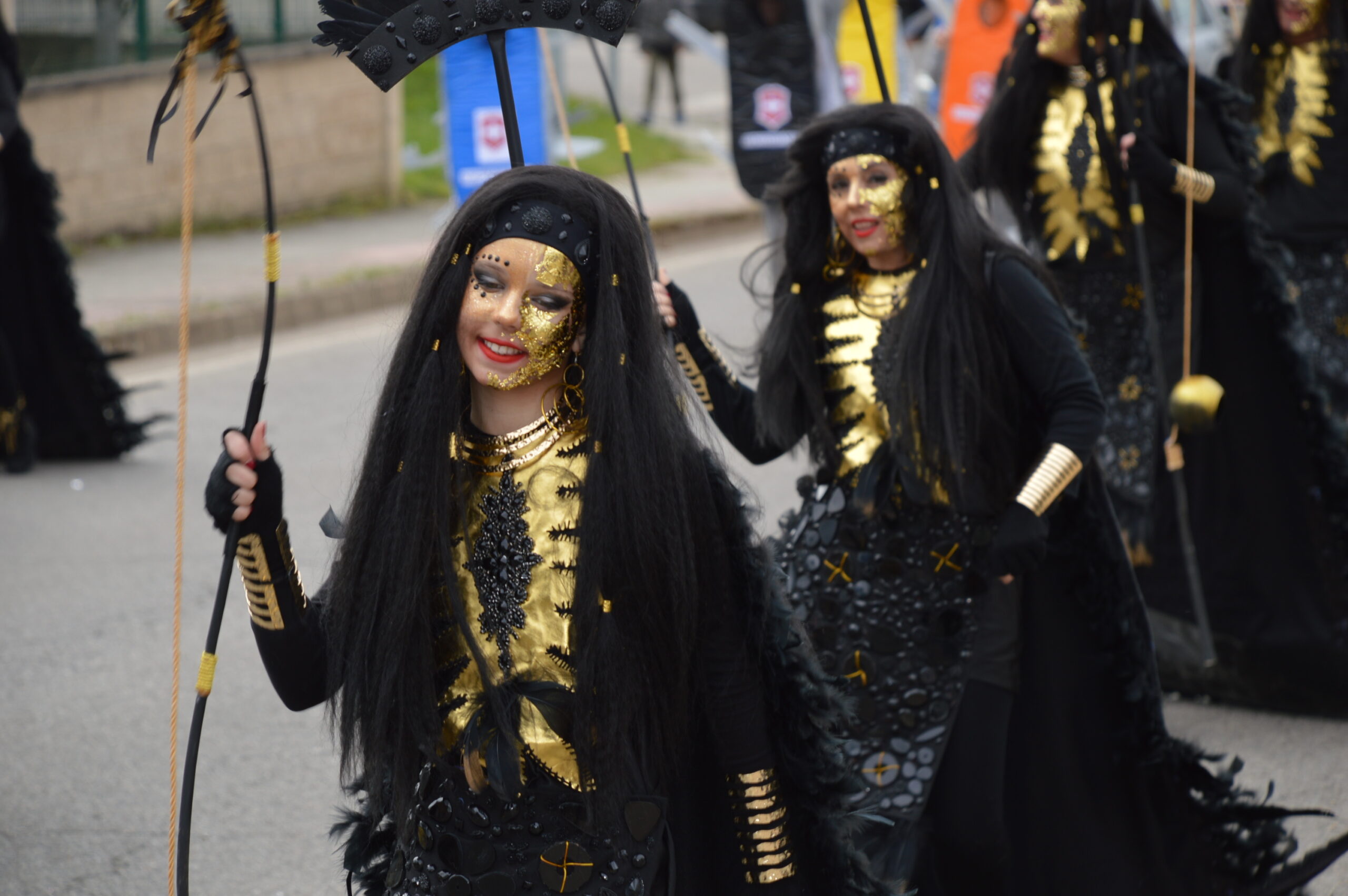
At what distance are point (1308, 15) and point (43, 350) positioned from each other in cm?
551

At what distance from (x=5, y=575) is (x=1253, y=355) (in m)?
4.42

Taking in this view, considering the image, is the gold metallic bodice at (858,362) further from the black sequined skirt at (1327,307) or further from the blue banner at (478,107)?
the blue banner at (478,107)

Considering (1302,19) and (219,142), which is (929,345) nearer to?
(1302,19)

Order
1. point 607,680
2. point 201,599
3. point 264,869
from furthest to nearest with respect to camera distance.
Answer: point 201,599 → point 264,869 → point 607,680

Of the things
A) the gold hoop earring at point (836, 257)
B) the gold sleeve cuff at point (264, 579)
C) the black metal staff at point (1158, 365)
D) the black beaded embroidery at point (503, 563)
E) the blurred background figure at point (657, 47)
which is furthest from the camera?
the blurred background figure at point (657, 47)

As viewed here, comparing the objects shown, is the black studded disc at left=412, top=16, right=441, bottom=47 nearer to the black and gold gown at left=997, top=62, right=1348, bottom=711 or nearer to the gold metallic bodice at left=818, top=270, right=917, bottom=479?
the gold metallic bodice at left=818, top=270, right=917, bottom=479

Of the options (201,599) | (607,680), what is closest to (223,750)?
(201,599)

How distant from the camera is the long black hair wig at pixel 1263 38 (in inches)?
246

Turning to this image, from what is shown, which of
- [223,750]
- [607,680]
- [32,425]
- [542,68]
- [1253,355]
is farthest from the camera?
[542,68]

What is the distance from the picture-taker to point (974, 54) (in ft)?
33.3

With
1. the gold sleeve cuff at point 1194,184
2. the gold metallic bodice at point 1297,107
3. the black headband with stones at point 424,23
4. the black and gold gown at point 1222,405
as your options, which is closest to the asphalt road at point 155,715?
the black and gold gown at point 1222,405

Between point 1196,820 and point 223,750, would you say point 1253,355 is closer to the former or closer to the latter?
point 1196,820

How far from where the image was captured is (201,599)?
630cm

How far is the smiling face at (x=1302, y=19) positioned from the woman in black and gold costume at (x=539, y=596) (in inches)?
170
